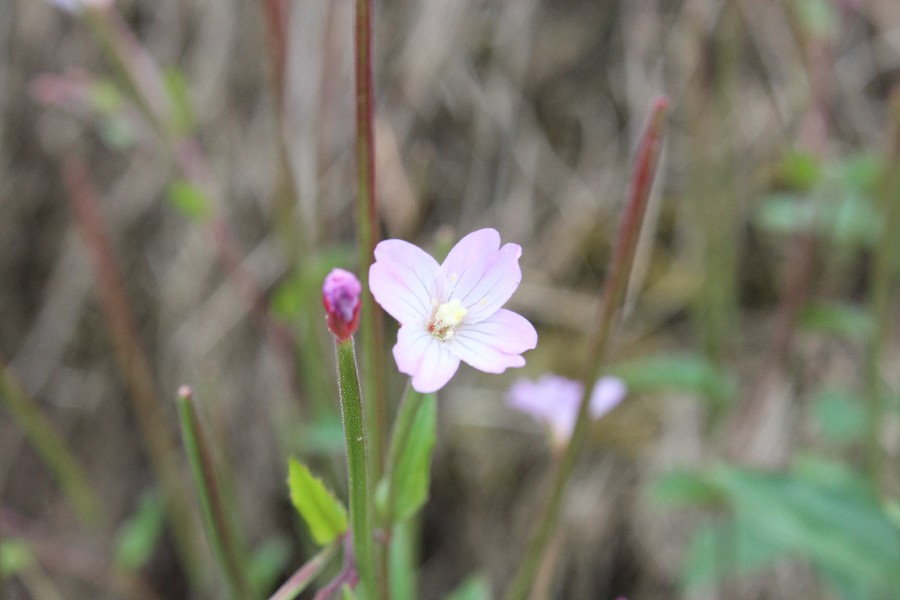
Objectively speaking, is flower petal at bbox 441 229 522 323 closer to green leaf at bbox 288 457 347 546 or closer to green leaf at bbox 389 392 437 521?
green leaf at bbox 389 392 437 521

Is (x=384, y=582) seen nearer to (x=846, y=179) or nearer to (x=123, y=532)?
(x=846, y=179)

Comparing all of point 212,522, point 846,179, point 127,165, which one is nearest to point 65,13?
point 127,165

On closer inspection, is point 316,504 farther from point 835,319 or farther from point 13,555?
point 835,319

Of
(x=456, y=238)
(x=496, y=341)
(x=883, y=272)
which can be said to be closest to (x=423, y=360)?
(x=496, y=341)

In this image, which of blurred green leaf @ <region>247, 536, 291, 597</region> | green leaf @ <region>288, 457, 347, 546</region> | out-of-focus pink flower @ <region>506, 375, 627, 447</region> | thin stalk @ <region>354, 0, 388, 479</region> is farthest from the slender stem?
blurred green leaf @ <region>247, 536, 291, 597</region>

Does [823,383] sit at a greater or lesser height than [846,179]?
lesser

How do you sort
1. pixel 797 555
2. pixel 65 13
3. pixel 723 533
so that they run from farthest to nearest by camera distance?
pixel 65 13
pixel 797 555
pixel 723 533
